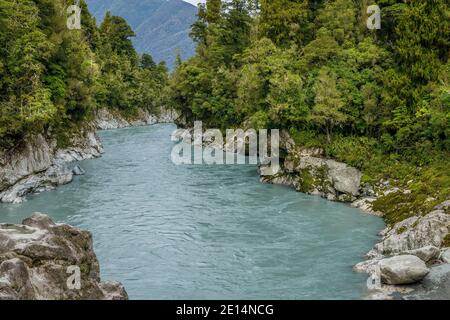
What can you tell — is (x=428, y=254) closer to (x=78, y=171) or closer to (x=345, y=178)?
(x=345, y=178)

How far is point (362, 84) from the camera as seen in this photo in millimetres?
35750

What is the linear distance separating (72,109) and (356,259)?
37.2 meters

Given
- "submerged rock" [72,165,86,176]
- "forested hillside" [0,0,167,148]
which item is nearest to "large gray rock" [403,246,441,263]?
"forested hillside" [0,0,167,148]

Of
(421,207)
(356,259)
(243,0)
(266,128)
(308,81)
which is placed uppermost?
(243,0)

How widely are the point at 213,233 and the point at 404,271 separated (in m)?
10.9

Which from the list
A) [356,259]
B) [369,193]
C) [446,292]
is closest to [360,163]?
[369,193]

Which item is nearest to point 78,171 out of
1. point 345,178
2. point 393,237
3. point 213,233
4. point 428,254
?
point 213,233

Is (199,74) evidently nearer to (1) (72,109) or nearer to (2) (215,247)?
(1) (72,109)

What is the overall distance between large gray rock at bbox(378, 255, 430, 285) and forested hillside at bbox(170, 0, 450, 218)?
28.9 feet

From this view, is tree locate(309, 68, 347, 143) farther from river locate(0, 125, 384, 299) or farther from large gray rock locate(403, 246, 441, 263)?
large gray rock locate(403, 246, 441, 263)

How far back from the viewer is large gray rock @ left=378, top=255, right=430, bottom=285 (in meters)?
16.8

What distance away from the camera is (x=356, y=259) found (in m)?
20.9

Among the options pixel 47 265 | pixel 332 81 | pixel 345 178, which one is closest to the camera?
pixel 47 265

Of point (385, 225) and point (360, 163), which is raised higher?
point (360, 163)
